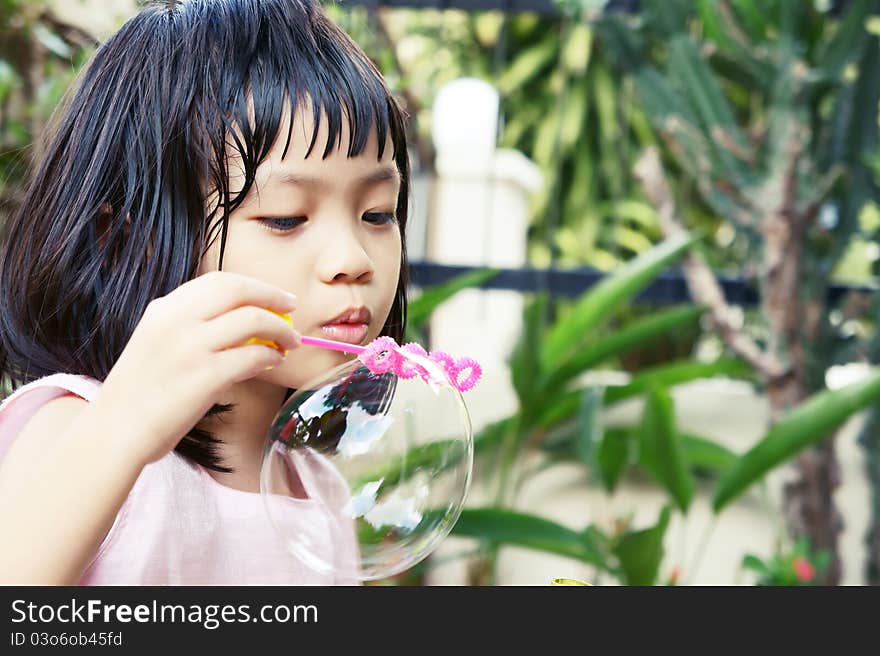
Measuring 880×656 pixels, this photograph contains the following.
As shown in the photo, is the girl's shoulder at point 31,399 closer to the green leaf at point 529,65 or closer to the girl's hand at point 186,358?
the girl's hand at point 186,358

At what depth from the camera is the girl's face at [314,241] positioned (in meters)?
0.72

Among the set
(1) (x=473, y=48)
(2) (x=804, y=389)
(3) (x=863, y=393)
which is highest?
(1) (x=473, y=48)

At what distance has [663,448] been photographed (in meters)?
1.80

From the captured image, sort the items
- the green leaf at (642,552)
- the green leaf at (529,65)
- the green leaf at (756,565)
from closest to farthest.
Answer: the green leaf at (642,552)
the green leaf at (756,565)
the green leaf at (529,65)

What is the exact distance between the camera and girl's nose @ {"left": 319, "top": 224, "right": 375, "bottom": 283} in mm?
714

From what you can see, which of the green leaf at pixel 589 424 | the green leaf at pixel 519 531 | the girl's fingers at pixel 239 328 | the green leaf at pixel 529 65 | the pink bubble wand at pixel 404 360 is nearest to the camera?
the girl's fingers at pixel 239 328

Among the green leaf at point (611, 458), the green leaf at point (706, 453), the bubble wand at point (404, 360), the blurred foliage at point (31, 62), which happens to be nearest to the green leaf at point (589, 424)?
the green leaf at point (611, 458)

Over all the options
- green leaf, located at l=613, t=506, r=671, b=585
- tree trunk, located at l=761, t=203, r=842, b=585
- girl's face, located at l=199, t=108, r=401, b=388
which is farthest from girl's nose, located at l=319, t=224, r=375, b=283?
tree trunk, located at l=761, t=203, r=842, b=585

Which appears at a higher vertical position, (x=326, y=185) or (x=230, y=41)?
(x=230, y=41)

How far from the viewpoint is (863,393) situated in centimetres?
176

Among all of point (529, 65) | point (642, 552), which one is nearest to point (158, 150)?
point (642, 552)

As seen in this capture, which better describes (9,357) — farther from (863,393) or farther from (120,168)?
(863,393)
